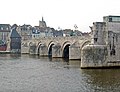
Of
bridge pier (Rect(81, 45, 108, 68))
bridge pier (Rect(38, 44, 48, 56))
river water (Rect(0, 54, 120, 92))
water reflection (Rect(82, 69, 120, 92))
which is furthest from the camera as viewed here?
bridge pier (Rect(38, 44, 48, 56))

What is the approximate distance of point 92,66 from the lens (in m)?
43.2

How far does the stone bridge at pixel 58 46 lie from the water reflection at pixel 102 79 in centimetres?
1903

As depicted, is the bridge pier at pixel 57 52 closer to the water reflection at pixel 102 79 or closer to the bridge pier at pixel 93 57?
the bridge pier at pixel 93 57

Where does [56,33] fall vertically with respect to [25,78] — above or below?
above

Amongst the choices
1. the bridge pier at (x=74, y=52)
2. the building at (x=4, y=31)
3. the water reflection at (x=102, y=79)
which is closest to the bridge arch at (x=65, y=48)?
the bridge pier at (x=74, y=52)

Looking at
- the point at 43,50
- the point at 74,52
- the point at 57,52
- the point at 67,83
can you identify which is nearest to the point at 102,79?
the point at 67,83

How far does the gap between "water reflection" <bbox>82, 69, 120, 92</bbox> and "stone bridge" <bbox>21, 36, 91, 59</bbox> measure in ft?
62.4

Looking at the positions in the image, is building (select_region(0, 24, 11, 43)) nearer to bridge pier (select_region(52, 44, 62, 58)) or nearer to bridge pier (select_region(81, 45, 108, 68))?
bridge pier (select_region(52, 44, 62, 58))

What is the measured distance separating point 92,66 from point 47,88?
592 inches

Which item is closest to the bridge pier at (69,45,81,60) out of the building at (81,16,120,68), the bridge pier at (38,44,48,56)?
the building at (81,16,120,68)

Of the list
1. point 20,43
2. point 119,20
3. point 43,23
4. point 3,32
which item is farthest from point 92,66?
point 43,23

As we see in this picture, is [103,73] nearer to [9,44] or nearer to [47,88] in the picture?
[47,88]

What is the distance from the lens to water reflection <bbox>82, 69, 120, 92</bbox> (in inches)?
1147

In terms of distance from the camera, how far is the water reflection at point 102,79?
29.1 meters
